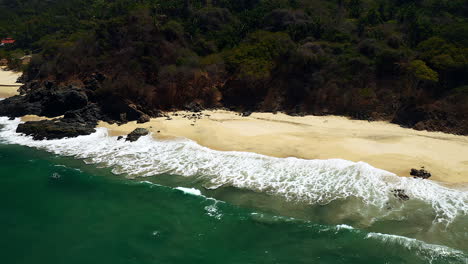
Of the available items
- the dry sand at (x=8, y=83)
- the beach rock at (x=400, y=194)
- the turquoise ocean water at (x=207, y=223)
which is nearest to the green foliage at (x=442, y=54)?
the turquoise ocean water at (x=207, y=223)

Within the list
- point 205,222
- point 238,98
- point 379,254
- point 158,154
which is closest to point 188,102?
point 238,98

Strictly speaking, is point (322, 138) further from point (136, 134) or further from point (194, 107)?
point (136, 134)

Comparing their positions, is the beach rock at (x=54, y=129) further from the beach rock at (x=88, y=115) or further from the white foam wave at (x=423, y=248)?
the white foam wave at (x=423, y=248)

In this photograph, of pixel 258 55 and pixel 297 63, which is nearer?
pixel 297 63

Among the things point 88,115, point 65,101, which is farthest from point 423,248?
point 65,101

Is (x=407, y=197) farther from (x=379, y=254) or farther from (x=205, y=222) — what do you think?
(x=205, y=222)

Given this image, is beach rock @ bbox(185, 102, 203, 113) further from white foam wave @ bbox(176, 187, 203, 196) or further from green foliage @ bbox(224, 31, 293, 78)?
white foam wave @ bbox(176, 187, 203, 196)
